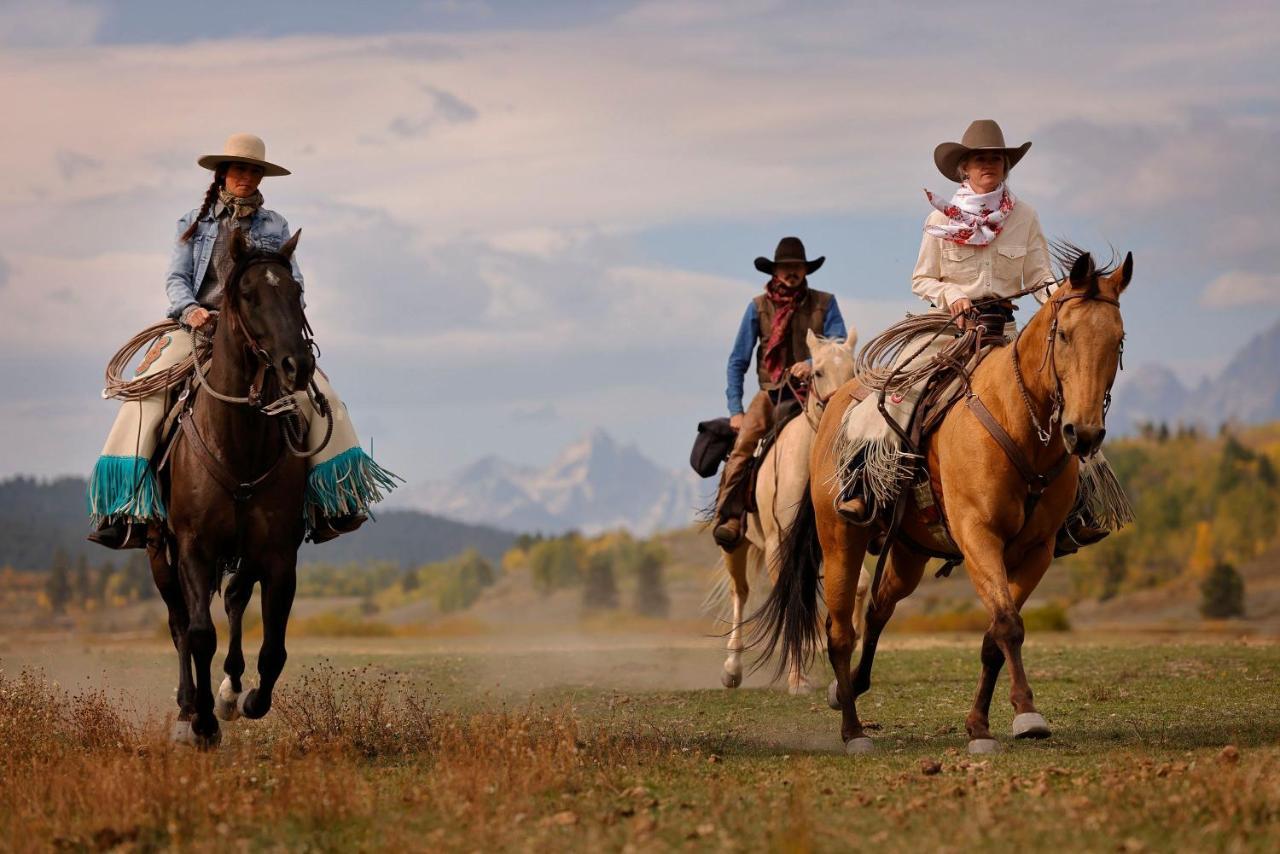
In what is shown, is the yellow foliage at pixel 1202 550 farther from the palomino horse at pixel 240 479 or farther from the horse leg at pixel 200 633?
the horse leg at pixel 200 633

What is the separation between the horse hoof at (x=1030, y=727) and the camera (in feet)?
30.7

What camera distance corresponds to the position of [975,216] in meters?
11.4

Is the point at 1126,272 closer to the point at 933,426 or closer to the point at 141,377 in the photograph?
the point at 933,426

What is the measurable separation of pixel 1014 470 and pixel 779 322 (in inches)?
237

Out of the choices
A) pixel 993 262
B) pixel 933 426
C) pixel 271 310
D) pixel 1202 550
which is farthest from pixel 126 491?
pixel 1202 550

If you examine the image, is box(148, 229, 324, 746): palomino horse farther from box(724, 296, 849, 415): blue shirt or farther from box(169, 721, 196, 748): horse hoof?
box(724, 296, 849, 415): blue shirt

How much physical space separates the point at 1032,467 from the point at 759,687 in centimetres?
629

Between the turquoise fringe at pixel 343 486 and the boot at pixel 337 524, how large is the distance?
0.12 ft

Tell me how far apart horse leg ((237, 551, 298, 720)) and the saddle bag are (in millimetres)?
6001

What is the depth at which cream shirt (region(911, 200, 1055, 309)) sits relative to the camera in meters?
11.5

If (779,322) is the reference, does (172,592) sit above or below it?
below

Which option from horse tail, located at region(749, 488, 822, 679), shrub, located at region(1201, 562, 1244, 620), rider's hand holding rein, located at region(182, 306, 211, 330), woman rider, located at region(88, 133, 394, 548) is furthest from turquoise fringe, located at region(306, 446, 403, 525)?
shrub, located at region(1201, 562, 1244, 620)

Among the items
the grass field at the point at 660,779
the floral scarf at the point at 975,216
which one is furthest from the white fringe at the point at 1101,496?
the floral scarf at the point at 975,216

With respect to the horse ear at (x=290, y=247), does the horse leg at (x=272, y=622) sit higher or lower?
lower
